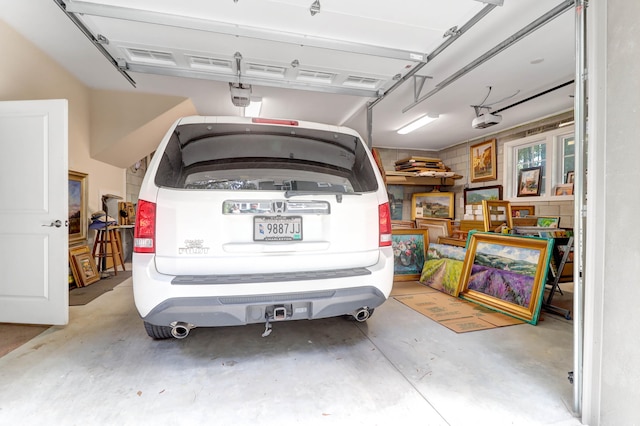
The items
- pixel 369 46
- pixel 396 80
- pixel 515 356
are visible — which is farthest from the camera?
pixel 396 80

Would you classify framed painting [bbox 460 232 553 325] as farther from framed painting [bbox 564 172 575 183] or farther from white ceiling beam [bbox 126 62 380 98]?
framed painting [bbox 564 172 575 183]

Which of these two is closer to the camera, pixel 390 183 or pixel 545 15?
pixel 545 15

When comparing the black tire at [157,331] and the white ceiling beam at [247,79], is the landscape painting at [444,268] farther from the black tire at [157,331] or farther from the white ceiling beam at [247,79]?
the black tire at [157,331]

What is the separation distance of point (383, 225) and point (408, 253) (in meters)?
2.83

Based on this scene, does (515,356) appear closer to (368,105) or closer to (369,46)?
(369,46)

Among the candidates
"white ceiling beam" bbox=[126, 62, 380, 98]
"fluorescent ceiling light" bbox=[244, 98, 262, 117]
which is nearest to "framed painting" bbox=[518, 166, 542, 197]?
"white ceiling beam" bbox=[126, 62, 380, 98]

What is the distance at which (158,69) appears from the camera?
3293 mm

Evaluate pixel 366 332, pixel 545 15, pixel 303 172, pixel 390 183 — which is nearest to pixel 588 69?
pixel 545 15

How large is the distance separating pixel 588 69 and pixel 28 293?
455 centimetres

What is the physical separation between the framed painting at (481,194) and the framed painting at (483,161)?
212 mm

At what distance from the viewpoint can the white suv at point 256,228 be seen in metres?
1.67

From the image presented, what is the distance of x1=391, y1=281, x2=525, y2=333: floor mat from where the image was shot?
287 cm

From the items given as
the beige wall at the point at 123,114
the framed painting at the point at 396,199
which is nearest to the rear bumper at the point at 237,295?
the beige wall at the point at 123,114

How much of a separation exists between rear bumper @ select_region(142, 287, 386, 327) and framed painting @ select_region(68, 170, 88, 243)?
12.2 ft
